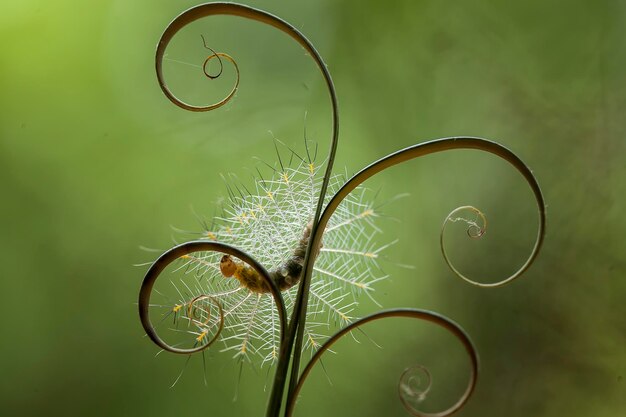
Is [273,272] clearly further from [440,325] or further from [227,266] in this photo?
[440,325]

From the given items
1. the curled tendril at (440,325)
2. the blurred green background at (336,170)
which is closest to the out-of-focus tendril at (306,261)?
the curled tendril at (440,325)

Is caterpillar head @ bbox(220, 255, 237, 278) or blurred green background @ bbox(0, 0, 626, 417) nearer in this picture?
caterpillar head @ bbox(220, 255, 237, 278)

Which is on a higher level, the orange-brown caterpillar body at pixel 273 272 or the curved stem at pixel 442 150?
the curved stem at pixel 442 150

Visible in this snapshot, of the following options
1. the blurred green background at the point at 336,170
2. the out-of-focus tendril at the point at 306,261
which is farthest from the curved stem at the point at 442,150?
the blurred green background at the point at 336,170

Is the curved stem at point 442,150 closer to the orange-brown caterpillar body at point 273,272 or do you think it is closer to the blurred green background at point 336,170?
the orange-brown caterpillar body at point 273,272

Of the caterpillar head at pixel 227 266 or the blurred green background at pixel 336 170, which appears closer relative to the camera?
the caterpillar head at pixel 227 266

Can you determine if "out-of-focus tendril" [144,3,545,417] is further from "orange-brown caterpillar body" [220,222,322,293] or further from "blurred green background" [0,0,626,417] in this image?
"blurred green background" [0,0,626,417]

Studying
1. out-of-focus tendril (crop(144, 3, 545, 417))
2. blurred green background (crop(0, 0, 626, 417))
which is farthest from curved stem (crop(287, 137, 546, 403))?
blurred green background (crop(0, 0, 626, 417))
